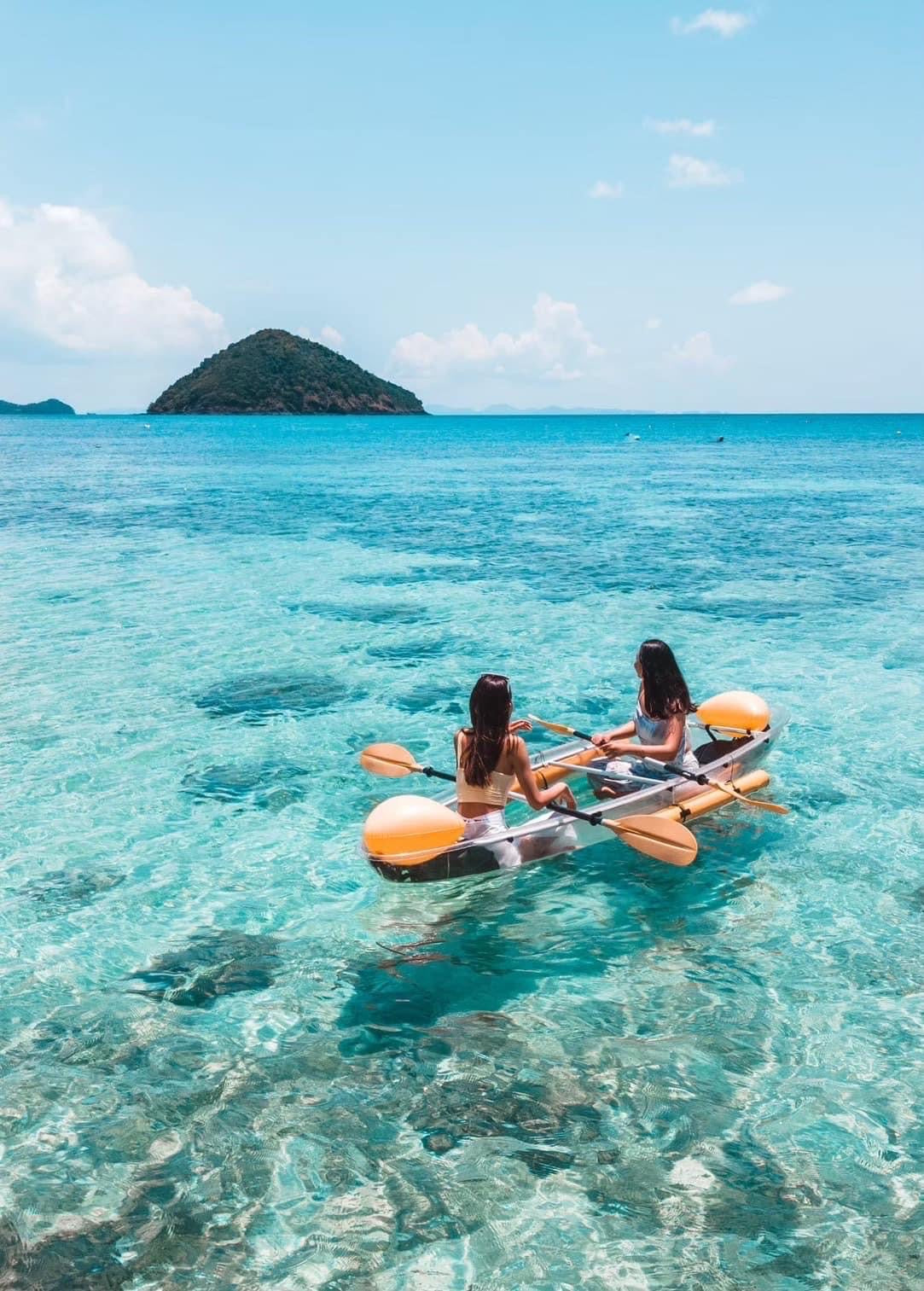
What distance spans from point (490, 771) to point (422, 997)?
1.78 metres

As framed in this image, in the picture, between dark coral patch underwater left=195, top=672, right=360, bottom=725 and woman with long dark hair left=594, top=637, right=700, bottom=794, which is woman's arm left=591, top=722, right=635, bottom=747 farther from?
dark coral patch underwater left=195, top=672, right=360, bottom=725

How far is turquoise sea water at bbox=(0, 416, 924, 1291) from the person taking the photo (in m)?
4.60

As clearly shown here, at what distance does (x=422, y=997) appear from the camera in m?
6.41

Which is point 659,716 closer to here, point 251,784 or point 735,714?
point 735,714

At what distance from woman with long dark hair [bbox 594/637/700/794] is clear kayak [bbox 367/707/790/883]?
214 mm

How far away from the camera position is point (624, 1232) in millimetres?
4594

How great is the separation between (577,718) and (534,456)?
222 feet

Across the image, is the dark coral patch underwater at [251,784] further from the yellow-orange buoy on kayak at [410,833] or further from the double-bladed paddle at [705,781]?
the double-bladed paddle at [705,781]

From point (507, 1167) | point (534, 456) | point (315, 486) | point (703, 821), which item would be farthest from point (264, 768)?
point (534, 456)

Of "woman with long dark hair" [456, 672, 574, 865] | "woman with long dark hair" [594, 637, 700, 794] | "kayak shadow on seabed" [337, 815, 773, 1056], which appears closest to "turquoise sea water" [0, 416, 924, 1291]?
"kayak shadow on seabed" [337, 815, 773, 1056]

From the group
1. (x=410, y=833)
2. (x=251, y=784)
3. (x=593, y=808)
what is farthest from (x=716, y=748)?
(x=251, y=784)

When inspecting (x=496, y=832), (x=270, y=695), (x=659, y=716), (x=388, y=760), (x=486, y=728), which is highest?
(x=486, y=728)

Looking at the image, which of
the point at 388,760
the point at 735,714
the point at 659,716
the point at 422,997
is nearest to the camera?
the point at 422,997

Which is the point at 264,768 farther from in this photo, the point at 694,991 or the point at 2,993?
the point at 694,991
